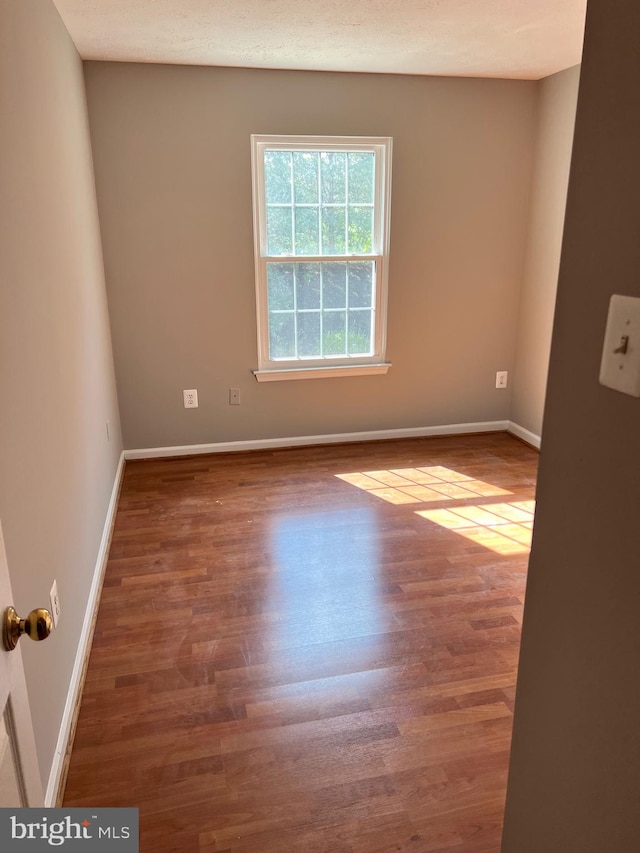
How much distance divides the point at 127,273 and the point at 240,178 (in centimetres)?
93

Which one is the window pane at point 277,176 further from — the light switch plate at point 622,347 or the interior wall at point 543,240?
the light switch plate at point 622,347

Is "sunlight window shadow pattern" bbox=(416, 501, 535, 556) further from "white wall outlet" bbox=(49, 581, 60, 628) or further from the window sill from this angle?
"white wall outlet" bbox=(49, 581, 60, 628)

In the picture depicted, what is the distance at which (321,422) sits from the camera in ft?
14.4

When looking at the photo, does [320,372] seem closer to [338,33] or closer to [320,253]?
[320,253]

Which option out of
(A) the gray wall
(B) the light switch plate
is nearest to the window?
(A) the gray wall

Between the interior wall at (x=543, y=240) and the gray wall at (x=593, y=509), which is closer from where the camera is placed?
the gray wall at (x=593, y=509)

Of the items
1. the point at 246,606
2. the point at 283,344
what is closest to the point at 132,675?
the point at 246,606

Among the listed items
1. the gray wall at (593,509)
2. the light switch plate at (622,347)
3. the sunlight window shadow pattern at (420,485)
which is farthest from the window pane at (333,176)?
the light switch plate at (622,347)

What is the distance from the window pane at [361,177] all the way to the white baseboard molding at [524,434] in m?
1.99

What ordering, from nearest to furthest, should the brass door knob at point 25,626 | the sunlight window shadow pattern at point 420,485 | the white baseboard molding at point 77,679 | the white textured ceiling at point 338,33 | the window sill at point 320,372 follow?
1. the brass door knob at point 25,626
2. the white baseboard molding at point 77,679
3. the white textured ceiling at point 338,33
4. the sunlight window shadow pattern at point 420,485
5. the window sill at point 320,372

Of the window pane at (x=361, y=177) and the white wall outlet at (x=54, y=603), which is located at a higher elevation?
the window pane at (x=361, y=177)

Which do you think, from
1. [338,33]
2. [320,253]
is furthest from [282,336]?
[338,33]

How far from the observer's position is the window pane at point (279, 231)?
154 inches

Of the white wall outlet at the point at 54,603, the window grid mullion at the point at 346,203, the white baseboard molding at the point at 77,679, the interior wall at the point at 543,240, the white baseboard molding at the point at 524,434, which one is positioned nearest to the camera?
the white baseboard molding at the point at 77,679
